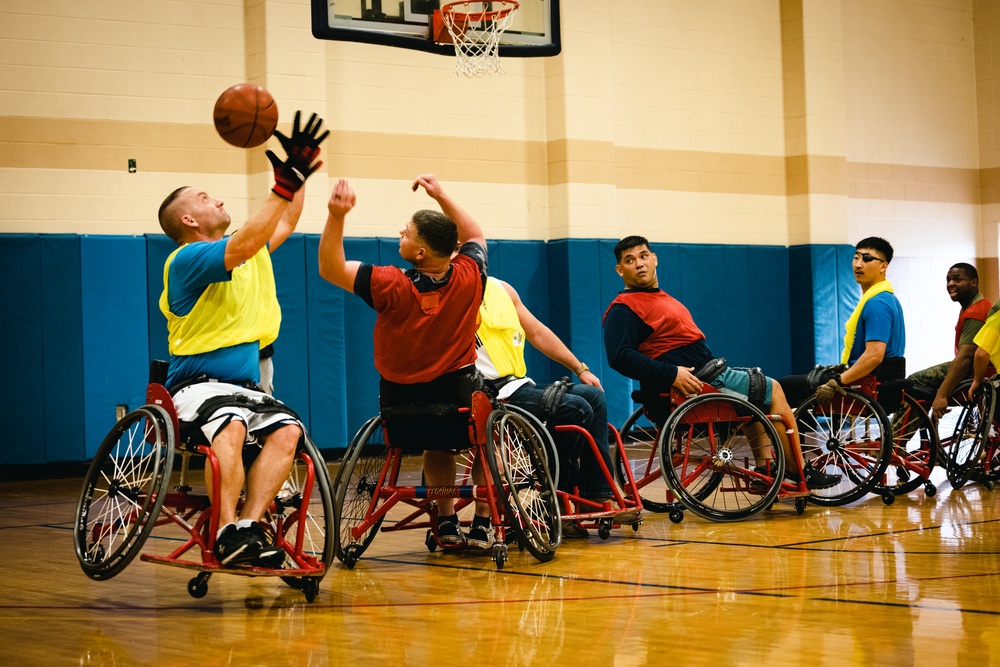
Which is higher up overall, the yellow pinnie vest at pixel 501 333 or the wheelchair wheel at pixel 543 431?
the yellow pinnie vest at pixel 501 333

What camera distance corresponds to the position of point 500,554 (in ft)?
14.0

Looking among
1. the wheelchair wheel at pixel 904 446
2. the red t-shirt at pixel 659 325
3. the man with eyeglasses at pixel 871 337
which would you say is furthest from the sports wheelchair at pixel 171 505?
the wheelchair wheel at pixel 904 446

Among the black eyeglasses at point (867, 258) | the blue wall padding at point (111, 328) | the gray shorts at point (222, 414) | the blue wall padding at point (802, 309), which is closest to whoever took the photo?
the gray shorts at point (222, 414)

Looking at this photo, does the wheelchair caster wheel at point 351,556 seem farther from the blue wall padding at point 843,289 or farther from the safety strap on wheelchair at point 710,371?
the blue wall padding at point 843,289

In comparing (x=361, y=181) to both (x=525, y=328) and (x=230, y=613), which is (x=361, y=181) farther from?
(x=230, y=613)

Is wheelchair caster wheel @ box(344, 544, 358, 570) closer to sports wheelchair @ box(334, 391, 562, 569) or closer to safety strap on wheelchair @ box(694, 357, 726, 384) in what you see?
sports wheelchair @ box(334, 391, 562, 569)

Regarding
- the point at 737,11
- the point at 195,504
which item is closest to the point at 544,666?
the point at 195,504

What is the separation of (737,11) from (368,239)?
433 cm

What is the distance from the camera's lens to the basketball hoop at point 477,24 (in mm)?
7484

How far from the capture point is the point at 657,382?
5.46 metres

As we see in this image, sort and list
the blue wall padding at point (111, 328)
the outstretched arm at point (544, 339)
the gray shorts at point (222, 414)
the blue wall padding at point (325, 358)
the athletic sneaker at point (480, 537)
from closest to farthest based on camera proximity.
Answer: the gray shorts at point (222, 414) < the athletic sneaker at point (480, 537) < the outstretched arm at point (544, 339) < the blue wall padding at point (111, 328) < the blue wall padding at point (325, 358)

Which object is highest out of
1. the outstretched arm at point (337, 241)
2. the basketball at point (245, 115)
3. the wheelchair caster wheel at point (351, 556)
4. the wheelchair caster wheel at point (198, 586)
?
the basketball at point (245, 115)

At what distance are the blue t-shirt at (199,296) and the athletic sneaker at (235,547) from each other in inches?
21.7

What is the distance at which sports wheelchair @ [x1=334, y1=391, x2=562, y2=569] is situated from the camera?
166 inches
